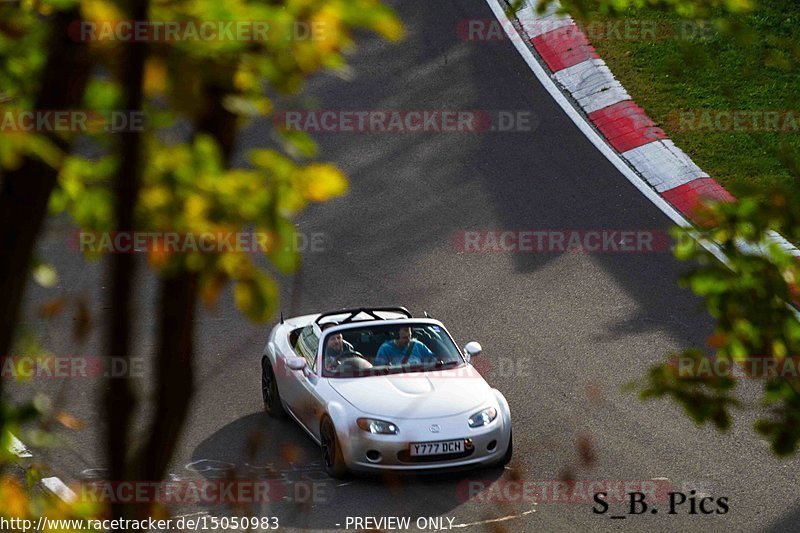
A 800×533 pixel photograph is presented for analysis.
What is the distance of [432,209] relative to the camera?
15555 mm

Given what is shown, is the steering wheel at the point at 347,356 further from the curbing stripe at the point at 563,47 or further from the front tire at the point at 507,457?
the curbing stripe at the point at 563,47

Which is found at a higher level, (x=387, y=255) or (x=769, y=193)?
(x=769, y=193)

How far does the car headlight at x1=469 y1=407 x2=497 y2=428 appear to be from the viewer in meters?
11.0

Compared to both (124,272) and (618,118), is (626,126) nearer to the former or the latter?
(618,118)

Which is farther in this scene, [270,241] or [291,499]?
[291,499]

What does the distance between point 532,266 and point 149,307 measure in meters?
4.34

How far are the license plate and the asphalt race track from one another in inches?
11.8

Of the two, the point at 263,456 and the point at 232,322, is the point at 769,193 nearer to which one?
the point at 263,456

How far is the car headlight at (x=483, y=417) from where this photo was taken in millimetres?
10953

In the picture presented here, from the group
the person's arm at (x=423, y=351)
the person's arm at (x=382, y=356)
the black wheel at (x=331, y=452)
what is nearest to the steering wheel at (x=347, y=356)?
A: the person's arm at (x=382, y=356)

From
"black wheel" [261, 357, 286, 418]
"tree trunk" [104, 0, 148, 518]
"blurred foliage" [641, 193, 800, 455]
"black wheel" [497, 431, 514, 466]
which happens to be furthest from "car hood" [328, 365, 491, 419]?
"tree trunk" [104, 0, 148, 518]

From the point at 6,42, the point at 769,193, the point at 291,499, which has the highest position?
the point at 6,42

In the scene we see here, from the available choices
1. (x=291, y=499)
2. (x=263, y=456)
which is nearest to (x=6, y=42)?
(x=291, y=499)

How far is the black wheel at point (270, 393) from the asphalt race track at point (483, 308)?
16 centimetres
